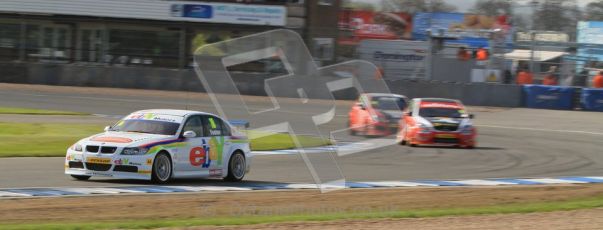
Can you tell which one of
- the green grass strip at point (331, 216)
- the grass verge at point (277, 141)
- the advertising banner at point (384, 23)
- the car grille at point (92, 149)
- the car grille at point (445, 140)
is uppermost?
the advertising banner at point (384, 23)

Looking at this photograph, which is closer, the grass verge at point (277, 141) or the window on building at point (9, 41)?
the grass verge at point (277, 141)

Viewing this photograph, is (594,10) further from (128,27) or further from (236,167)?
(236,167)

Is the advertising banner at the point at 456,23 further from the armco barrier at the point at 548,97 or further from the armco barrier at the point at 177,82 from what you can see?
the armco barrier at the point at 548,97

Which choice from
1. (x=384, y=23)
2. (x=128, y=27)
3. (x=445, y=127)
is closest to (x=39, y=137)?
(x=445, y=127)

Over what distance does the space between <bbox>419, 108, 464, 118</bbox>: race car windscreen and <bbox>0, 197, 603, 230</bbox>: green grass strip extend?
394 inches

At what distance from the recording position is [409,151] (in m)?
21.6

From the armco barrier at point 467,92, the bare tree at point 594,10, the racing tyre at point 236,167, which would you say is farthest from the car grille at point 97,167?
the bare tree at point 594,10

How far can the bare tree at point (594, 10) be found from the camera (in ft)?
245

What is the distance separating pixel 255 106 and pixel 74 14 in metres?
14.3

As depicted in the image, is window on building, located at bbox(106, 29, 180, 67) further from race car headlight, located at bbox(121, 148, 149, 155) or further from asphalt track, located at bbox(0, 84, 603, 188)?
race car headlight, located at bbox(121, 148, 149, 155)

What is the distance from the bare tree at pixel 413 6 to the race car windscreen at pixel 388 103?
5415cm

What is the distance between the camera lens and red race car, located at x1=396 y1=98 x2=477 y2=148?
74.7 ft

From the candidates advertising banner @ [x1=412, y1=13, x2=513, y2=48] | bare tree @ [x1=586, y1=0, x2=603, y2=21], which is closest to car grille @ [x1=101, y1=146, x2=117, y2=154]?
advertising banner @ [x1=412, y1=13, x2=513, y2=48]

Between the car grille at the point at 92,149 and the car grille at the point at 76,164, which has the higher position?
the car grille at the point at 92,149
